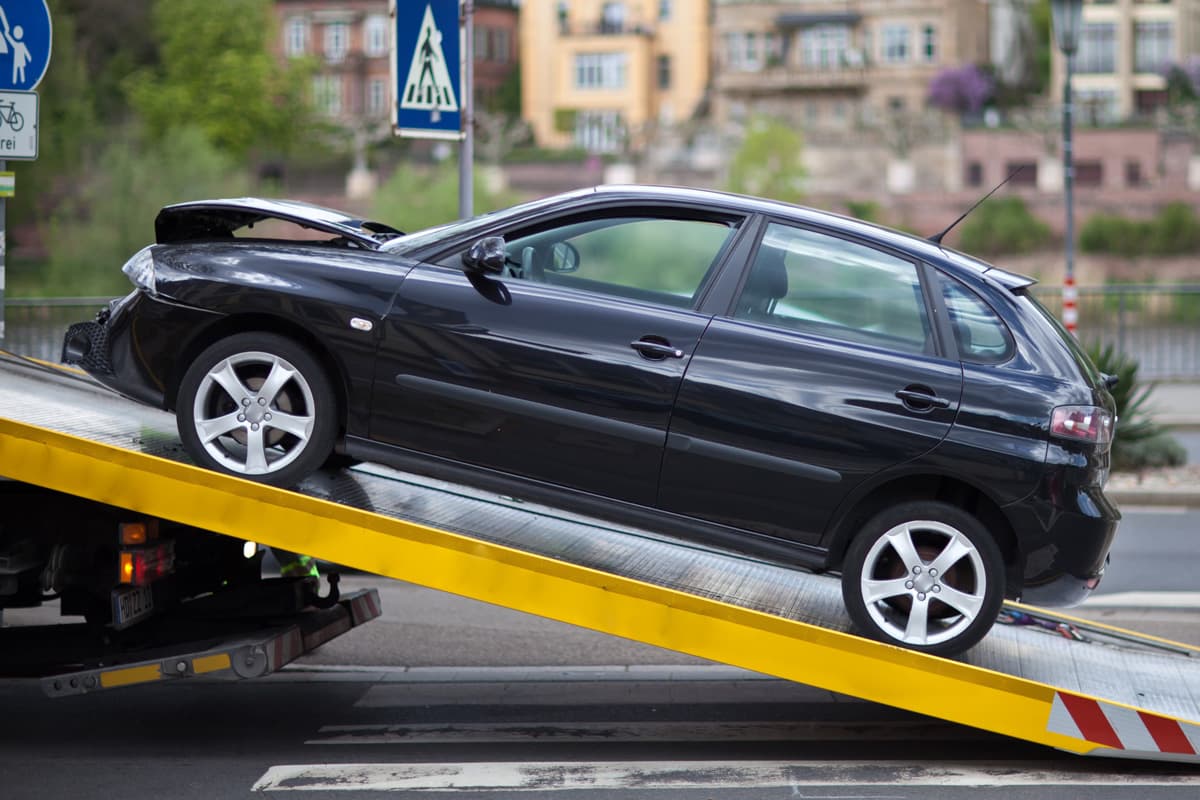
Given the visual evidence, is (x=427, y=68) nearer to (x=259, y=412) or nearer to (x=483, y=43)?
(x=259, y=412)

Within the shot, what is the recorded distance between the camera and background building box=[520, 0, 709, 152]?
98625mm

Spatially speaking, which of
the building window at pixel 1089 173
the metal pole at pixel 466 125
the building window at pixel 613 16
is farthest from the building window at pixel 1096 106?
the metal pole at pixel 466 125

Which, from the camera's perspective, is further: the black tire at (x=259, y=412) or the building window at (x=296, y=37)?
the building window at (x=296, y=37)

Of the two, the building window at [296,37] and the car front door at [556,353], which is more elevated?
A: the building window at [296,37]

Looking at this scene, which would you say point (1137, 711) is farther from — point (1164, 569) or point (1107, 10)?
point (1107, 10)

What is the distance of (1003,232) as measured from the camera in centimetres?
7131

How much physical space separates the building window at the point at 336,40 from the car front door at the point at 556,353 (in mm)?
105460

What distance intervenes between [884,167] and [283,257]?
77648 mm

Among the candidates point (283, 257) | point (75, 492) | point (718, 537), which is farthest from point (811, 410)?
point (75, 492)

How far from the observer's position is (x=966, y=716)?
18.6ft

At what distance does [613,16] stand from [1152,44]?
105ft

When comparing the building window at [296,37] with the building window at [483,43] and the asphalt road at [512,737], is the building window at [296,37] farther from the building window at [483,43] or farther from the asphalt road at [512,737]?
the asphalt road at [512,737]

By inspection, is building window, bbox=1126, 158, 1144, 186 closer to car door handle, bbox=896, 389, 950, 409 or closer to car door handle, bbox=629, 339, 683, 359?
car door handle, bbox=896, 389, 950, 409

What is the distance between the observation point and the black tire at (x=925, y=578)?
5.89 metres
